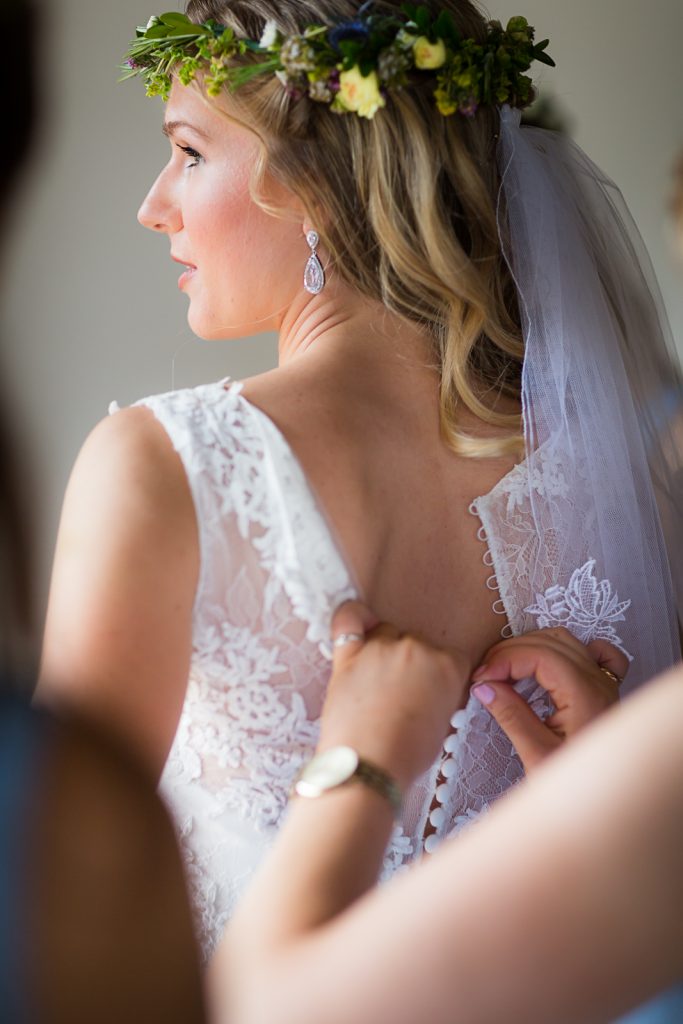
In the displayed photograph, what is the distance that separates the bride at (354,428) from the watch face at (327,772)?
0.22 metres

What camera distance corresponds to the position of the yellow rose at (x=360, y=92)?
4.67 feet

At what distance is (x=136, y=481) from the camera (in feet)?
3.73

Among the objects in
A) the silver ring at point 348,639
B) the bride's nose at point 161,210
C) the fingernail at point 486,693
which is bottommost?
the fingernail at point 486,693

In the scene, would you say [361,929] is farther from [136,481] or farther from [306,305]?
[306,305]

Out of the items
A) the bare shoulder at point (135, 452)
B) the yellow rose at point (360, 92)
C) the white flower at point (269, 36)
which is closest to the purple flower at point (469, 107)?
the yellow rose at point (360, 92)

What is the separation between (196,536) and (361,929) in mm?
604

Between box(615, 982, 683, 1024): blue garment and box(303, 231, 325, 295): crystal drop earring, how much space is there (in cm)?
98

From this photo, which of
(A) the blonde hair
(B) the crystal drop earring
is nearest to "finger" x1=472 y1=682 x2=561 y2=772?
(A) the blonde hair

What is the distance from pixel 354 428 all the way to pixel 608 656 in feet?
1.45

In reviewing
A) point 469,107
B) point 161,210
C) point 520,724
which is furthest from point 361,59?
point 520,724

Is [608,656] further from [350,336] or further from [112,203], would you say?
[112,203]

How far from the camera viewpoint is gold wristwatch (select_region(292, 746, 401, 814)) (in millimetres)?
932

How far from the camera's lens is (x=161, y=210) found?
169 cm

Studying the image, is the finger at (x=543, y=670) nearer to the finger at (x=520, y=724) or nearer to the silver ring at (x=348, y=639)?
the finger at (x=520, y=724)
